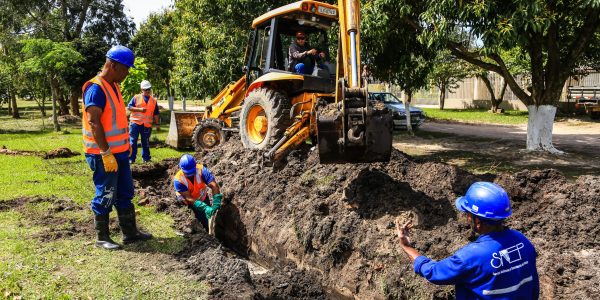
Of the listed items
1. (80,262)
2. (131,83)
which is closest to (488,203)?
(80,262)

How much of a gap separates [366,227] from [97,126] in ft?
9.98

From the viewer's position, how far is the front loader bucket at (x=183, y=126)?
41.4ft

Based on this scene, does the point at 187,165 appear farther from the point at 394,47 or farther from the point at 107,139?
the point at 394,47

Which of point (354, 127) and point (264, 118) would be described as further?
point (264, 118)

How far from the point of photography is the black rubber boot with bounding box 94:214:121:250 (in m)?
5.00

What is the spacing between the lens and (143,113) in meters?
10.5

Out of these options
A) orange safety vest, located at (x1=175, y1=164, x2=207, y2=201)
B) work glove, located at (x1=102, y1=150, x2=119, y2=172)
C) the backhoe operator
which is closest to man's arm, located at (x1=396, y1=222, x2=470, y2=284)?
work glove, located at (x1=102, y1=150, x2=119, y2=172)

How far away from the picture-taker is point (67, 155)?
37.8ft

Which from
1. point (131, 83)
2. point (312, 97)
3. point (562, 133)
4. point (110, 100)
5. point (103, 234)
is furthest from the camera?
point (131, 83)

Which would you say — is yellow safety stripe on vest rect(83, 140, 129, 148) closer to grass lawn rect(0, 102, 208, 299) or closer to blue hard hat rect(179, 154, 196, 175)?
grass lawn rect(0, 102, 208, 299)

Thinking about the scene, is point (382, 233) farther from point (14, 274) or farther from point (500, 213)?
point (14, 274)

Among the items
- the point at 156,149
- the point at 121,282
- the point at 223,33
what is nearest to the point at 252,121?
the point at 121,282

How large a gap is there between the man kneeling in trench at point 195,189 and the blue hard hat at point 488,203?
4.05 metres

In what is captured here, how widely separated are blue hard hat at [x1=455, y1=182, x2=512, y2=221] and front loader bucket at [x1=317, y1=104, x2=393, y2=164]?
2511mm
